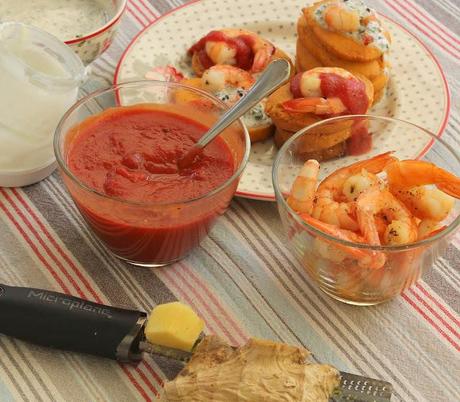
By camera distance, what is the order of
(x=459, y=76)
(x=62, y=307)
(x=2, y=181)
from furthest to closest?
(x=459, y=76)
(x=2, y=181)
(x=62, y=307)

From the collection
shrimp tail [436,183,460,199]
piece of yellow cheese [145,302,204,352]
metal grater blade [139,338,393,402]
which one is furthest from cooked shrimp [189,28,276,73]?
metal grater blade [139,338,393,402]

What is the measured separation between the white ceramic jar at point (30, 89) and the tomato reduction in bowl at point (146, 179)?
0.34ft

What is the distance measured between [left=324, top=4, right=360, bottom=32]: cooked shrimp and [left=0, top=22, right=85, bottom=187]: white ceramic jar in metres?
0.66

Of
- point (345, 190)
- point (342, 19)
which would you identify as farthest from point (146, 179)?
point (342, 19)

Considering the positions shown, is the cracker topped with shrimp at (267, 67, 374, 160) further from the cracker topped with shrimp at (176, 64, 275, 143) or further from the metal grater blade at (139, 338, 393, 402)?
the metal grater blade at (139, 338, 393, 402)

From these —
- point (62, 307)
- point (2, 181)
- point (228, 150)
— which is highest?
point (228, 150)

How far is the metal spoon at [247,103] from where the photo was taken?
1.88 m

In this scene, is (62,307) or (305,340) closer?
(62,307)

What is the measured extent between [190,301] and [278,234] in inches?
11.4

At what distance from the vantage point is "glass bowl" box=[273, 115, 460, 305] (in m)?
1.69

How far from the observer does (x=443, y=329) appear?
6.03 feet

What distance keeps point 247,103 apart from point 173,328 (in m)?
0.58

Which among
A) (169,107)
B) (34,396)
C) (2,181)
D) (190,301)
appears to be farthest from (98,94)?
(34,396)

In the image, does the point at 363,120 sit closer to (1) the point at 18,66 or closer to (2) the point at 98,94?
(2) the point at 98,94
